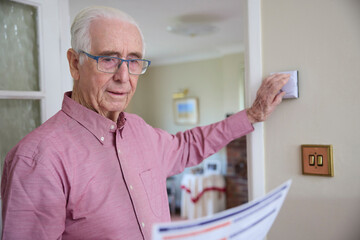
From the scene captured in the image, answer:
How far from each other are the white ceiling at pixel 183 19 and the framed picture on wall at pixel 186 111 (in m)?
1.01

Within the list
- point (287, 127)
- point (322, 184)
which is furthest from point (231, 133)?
point (322, 184)

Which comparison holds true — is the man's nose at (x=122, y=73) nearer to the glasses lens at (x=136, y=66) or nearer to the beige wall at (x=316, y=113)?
the glasses lens at (x=136, y=66)

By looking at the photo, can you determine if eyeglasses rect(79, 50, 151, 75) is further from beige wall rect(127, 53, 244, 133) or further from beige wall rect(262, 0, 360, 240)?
beige wall rect(127, 53, 244, 133)

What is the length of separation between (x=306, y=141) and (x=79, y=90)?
3.11 ft

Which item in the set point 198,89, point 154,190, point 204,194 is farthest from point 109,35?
point 198,89

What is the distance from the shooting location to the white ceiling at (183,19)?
2.94m

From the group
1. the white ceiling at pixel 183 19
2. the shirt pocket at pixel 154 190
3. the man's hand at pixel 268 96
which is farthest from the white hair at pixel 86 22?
the white ceiling at pixel 183 19

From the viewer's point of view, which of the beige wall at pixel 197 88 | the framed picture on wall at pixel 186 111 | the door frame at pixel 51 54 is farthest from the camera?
the framed picture on wall at pixel 186 111

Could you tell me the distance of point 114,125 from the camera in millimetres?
1092

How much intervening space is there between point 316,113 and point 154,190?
742 millimetres

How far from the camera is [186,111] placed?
5879 millimetres

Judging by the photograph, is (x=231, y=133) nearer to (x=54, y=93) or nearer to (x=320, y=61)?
(x=320, y=61)

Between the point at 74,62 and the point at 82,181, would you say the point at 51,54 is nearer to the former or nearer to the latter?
the point at 74,62

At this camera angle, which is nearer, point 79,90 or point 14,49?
point 79,90
